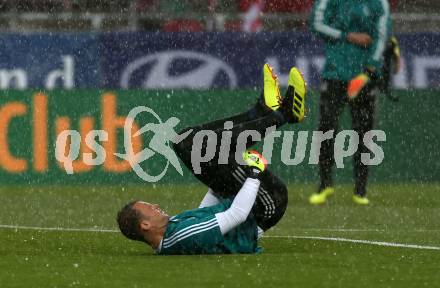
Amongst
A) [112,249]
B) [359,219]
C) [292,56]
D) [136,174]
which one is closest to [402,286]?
[112,249]

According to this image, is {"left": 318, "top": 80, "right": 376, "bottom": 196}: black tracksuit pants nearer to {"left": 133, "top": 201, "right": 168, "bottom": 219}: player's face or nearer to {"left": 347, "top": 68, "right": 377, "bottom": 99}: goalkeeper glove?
{"left": 347, "top": 68, "right": 377, "bottom": 99}: goalkeeper glove

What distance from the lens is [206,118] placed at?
17859 millimetres

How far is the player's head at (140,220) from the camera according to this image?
974 centimetres

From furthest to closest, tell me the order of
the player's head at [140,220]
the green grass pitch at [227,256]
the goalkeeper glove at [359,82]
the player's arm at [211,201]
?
the goalkeeper glove at [359,82] < the player's arm at [211,201] < the player's head at [140,220] < the green grass pitch at [227,256]

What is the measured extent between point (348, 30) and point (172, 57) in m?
4.99

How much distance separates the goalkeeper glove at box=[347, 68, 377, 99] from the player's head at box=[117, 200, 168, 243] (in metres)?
5.63

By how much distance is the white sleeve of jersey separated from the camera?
9.79 m

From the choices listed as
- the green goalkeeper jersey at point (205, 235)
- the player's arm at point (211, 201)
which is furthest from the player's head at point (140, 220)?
the player's arm at point (211, 201)

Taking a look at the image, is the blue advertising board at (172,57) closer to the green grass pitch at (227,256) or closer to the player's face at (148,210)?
the green grass pitch at (227,256)

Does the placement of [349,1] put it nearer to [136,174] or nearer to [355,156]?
[355,156]

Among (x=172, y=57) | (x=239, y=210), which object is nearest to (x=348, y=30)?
(x=172, y=57)

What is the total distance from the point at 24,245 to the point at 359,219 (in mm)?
3830

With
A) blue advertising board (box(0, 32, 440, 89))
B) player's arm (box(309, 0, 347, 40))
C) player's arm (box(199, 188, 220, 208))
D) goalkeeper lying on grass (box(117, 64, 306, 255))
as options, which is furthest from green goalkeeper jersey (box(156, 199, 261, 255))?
blue advertising board (box(0, 32, 440, 89))

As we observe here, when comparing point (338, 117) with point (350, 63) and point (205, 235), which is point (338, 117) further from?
point (205, 235)
